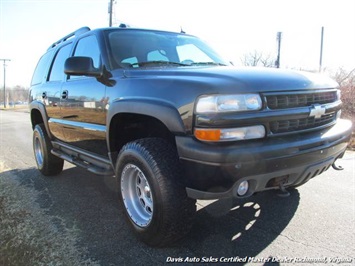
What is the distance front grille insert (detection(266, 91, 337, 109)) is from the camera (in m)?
2.40

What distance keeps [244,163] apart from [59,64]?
3.69m

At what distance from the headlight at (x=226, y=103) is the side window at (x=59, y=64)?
2.97m

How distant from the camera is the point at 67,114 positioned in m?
4.23

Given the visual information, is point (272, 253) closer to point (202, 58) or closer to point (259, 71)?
point (259, 71)

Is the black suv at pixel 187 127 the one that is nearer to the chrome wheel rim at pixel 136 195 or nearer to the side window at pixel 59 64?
the chrome wheel rim at pixel 136 195

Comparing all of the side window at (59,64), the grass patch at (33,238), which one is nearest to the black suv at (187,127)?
the grass patch at (33,238)

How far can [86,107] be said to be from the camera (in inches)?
144

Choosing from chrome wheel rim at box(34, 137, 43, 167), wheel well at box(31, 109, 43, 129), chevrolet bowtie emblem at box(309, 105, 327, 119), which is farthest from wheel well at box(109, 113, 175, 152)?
wheel well at box(31, 109, 43, 129)

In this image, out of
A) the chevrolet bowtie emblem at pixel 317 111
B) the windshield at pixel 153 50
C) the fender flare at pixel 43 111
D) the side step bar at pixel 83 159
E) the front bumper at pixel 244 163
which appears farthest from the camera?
the fender flare at pixel 43 111

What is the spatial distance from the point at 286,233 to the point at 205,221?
0.77 m

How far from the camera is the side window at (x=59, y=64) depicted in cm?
462

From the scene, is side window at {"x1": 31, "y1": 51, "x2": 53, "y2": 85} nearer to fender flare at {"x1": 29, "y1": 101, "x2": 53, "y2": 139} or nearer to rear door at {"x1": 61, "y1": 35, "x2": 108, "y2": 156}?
fender flare at {"x1": 29, "y1": 101, "x2": 53, "y2": 139}

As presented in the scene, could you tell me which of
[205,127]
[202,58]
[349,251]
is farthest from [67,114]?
[349,251]

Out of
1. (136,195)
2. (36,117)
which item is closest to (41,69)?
(36,117)
